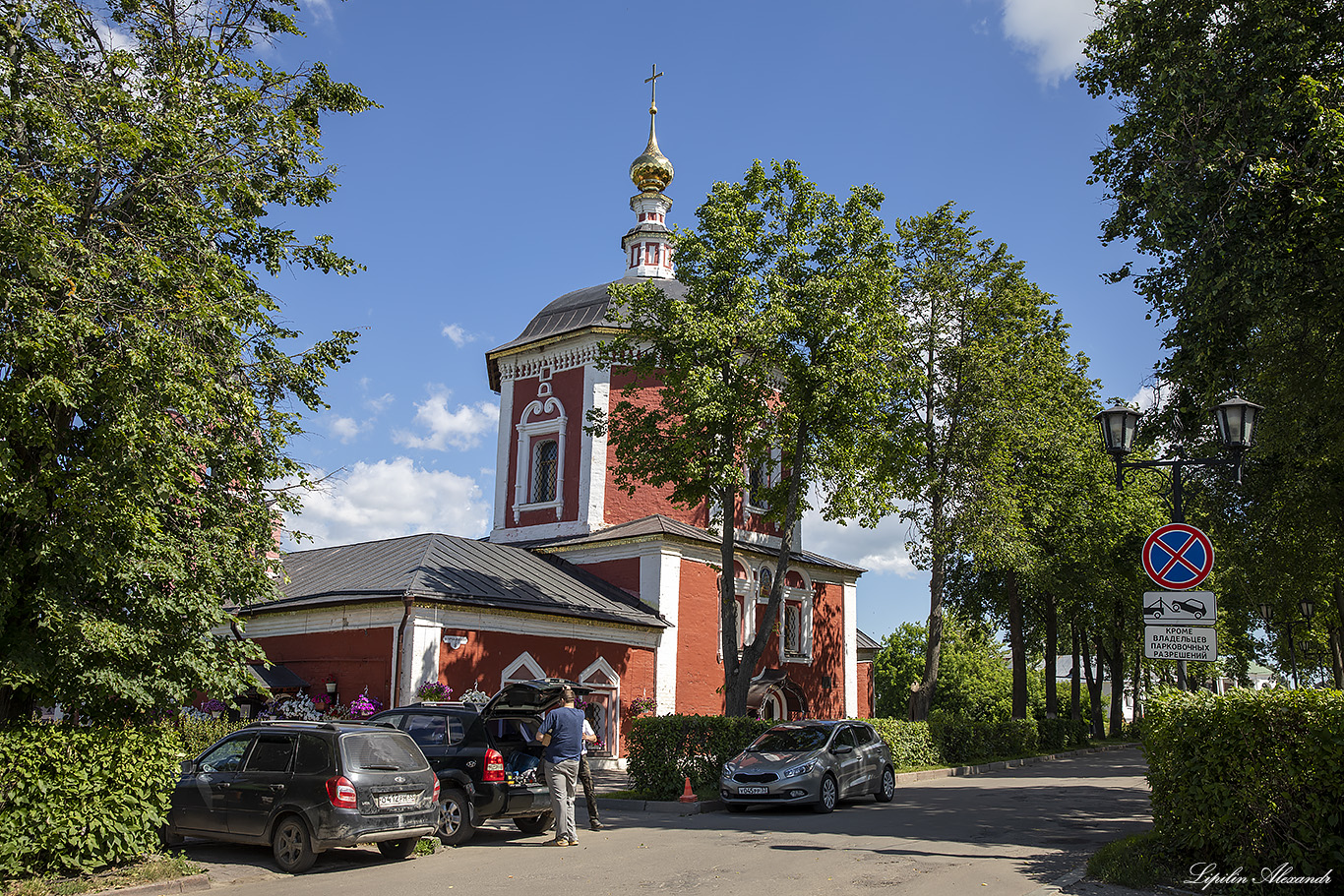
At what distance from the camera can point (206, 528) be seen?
10.0 metres

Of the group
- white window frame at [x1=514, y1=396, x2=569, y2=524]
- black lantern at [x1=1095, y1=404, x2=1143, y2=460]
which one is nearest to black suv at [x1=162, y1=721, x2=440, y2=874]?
black lantern at [x1=1095, y1=404, x2=1143, y2=460]

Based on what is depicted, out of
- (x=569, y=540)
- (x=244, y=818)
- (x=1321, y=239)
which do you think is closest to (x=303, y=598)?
(x=569, y=540)

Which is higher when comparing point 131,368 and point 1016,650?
point 131,368

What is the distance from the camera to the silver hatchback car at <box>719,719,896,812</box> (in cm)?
1542

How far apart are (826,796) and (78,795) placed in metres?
10.7

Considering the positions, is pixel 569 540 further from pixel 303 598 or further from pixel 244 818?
pixel 244 818

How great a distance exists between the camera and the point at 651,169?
33.4 meters

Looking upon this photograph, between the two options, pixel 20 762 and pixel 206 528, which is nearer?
pixel 20 762

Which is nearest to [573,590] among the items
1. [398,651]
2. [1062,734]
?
[398,651]

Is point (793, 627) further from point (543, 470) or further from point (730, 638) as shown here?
point (730, 638)

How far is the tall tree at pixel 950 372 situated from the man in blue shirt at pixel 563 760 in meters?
16.2

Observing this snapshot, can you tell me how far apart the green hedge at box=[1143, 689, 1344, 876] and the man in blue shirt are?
6803mm

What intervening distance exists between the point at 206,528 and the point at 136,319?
250 cm

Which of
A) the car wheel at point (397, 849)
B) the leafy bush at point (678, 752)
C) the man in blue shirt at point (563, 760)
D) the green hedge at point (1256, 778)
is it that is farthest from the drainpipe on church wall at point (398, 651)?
the green hedge at point (1256, 778)
